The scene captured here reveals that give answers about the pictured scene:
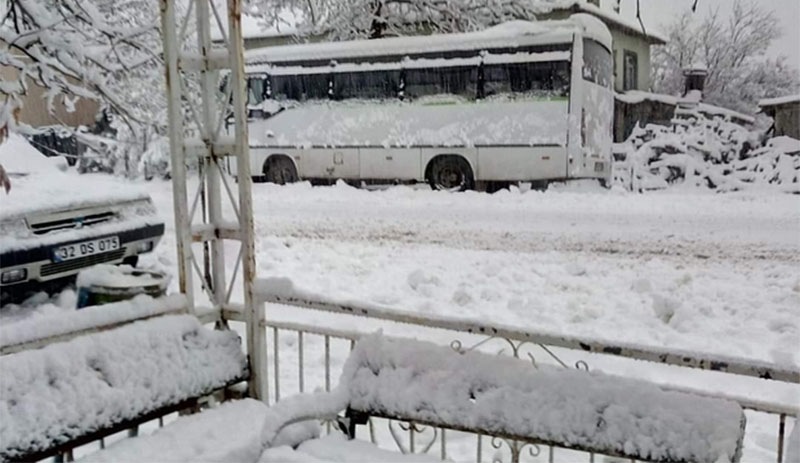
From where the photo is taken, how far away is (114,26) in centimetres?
383

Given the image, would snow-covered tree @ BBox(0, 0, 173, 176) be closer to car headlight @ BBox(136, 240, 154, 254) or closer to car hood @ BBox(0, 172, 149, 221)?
car hood @ BBox(0, 172, 149, 221)

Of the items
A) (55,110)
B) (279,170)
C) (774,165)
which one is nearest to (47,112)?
(55,110)

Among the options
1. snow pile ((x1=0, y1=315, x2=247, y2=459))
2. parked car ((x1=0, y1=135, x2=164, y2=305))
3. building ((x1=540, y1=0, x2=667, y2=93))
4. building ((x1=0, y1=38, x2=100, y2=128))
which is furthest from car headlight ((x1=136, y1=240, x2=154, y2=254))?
building ((x1=540, y1=0, x2=667, y2=93))

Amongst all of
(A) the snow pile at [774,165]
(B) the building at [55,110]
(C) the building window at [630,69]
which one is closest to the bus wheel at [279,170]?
(B) the building at [55,110]

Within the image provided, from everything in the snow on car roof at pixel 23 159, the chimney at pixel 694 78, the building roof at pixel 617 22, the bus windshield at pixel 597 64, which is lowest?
the snow on car roof at pixel 23 159

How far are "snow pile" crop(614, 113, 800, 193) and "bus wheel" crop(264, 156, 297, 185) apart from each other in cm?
212

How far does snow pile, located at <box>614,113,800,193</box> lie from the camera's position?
331 centimetres

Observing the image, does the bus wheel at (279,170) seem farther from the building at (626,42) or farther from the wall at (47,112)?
the building at (626,42)

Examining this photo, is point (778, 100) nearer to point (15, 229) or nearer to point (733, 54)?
point (733, 54)

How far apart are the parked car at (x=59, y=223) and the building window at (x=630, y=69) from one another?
2690 millimetres

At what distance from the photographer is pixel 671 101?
3.32 metres

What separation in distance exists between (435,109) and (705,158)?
1769 millimetres

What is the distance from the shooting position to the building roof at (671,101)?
10.4 feet

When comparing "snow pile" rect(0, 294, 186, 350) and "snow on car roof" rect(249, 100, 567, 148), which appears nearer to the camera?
"snow pile" rect(0, 294, 186, 350)
